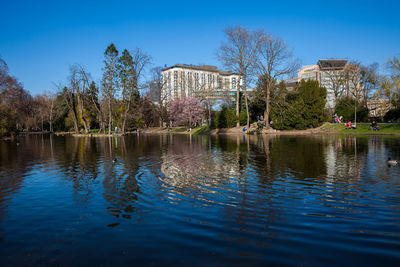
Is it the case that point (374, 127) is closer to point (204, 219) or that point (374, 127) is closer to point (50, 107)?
point (204, 219)

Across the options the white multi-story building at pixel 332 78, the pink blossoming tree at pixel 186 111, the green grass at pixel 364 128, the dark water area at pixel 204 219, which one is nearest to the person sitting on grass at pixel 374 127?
the green grass at pixel 364 128

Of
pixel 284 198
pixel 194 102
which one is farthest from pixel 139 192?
pixel 194 102

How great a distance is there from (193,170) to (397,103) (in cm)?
3440

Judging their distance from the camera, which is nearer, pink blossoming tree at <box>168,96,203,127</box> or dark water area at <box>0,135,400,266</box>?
dark water area at <box>0,135,400,266</box>

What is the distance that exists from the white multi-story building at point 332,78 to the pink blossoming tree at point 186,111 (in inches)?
834

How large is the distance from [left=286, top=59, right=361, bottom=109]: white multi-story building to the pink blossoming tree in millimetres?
21175

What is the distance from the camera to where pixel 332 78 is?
77375 millimetres

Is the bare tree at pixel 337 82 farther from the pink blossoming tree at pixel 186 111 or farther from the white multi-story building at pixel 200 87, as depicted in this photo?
the pink blossoming tree at pixel 186 111

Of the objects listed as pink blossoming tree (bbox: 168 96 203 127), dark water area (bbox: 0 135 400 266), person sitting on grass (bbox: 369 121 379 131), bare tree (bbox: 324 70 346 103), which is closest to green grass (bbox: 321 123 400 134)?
person sitting on grass (bbox: 369 121 379 131)

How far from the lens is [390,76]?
37375 millimetres

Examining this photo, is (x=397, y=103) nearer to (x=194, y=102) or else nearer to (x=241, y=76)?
(x=241, y=76)

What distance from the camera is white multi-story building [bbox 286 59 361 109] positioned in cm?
6438

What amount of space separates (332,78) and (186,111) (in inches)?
1619

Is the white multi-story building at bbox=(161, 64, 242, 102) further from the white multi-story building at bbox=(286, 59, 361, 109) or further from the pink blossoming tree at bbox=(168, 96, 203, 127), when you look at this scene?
the white multi-story building at bbox=(286, 59, 361, 109)
